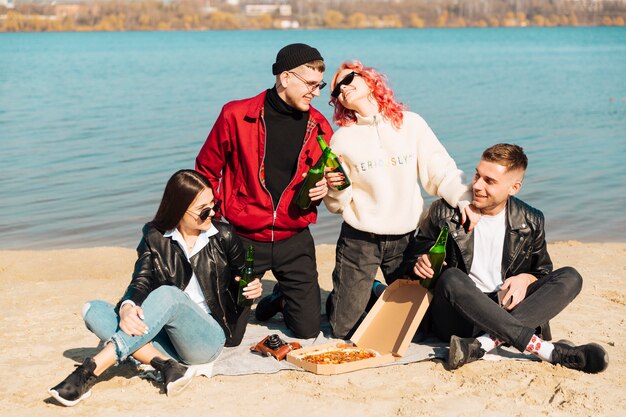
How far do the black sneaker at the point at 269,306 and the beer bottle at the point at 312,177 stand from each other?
0.96 m

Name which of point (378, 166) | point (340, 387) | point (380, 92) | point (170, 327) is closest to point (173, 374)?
point (170, 327)

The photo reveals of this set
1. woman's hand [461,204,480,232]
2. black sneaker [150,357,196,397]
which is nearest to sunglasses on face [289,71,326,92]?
woman's hand [461,204,480,232]

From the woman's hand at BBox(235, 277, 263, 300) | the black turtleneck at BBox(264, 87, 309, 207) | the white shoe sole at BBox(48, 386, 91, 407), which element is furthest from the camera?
the black turtleneck at BBox(264, 87, 309, 207)

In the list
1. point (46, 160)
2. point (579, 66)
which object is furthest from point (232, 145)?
point (579, 66)

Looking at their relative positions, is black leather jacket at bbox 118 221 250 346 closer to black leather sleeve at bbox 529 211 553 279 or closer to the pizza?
the pizza

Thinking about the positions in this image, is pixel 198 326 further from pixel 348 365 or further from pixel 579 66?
pixel 579 66

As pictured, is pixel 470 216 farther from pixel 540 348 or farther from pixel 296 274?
pixel 296 274

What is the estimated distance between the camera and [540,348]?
576 cm

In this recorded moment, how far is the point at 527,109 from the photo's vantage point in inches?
989

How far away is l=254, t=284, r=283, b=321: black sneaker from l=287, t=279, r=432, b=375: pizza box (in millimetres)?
976

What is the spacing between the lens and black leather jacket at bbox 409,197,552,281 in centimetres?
597

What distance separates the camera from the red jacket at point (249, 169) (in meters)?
6.52

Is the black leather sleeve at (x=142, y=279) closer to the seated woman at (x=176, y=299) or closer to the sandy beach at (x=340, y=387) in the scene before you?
the seated woman at (x=176, y=299)

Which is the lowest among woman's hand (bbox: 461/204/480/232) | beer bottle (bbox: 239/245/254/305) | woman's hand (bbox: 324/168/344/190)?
beer bottle (bbox: 239/245/254/305)
